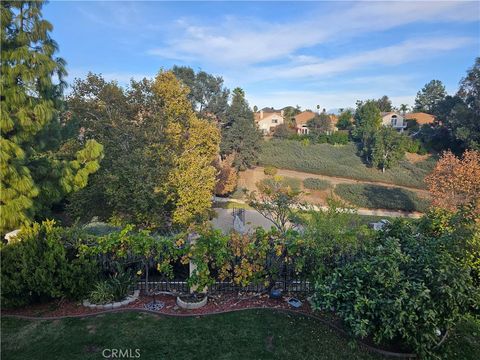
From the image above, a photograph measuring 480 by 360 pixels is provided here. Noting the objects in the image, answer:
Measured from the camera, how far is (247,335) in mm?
4461

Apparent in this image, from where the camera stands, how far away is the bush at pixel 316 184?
2414 cm

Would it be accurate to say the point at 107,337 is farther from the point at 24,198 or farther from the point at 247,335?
the point at 24,198

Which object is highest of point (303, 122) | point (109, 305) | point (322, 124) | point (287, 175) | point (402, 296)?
point (303, 122)

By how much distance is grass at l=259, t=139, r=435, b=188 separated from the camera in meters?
24.3

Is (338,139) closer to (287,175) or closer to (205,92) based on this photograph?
(287,175)

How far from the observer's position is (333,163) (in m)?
27.8

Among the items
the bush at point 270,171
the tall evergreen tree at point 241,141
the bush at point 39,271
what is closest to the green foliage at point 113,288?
the bush at point 39,271

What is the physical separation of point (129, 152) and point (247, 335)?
8380 mm

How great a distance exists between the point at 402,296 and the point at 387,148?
78.6 ft

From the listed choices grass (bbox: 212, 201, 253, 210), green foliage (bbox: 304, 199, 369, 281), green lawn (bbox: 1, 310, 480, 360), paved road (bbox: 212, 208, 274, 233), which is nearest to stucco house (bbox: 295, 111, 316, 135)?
grass (bbox: 212, 201, 253, 210)

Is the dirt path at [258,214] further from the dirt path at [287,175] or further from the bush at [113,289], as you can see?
the bush at [113,289]

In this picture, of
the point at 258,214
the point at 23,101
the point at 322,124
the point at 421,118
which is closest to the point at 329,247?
the point at 23,101

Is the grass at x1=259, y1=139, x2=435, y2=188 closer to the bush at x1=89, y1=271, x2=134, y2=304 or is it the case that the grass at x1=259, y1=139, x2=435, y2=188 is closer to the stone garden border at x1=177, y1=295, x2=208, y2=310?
the stone garden border at x1=177, y1=295, x2=208, y2=310

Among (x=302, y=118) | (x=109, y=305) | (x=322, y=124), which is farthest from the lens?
(x=302, y=118)
